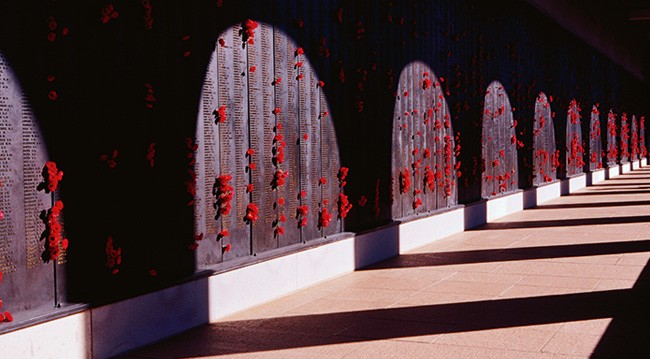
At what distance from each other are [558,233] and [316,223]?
431 centimetres

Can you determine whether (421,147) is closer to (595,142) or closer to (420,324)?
(420,324)

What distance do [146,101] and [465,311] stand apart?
8.65 ft

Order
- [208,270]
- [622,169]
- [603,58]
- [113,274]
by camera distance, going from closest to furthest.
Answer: [113,274]
[208,270]
[603,58]
[622,169]

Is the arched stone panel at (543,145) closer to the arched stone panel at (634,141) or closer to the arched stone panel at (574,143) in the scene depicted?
the arched stone panel at (574,143)

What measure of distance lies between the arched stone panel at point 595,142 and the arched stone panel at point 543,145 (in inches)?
162

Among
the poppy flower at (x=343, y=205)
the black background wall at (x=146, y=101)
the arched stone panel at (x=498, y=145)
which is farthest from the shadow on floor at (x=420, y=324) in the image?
the arched stone panel at (x=498, y=145)

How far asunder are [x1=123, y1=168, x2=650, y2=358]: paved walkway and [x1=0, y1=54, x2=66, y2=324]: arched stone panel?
806mm

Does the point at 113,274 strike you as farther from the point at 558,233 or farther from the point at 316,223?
the point at 558,233

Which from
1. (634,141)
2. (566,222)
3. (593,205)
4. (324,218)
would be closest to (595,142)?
(593,205)

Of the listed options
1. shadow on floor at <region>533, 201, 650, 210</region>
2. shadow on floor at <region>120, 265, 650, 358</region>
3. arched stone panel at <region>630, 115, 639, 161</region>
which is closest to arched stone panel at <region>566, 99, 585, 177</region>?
shadow on floor at <region>533, 201, 650, 210</region>

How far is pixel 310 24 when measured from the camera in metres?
6.52

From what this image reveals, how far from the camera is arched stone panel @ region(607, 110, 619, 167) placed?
21984mm

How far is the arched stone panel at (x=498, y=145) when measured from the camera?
11578mm

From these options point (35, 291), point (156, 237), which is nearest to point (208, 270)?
point (156, 237)
